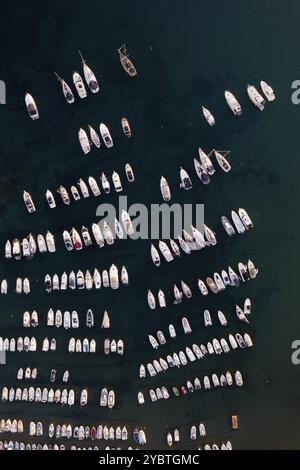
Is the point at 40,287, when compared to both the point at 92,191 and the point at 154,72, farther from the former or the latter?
the point at 154,72

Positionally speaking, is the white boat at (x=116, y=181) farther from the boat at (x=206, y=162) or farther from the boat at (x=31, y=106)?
the boat at (x=31, y=106)

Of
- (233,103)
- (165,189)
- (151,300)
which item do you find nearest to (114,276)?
(151,300)

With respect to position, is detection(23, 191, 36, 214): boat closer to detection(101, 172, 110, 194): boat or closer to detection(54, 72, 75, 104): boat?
detection(101, 172, 110, 194): boat

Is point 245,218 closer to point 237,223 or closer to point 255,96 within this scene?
point 237,223

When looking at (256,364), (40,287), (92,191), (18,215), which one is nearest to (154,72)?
(92,191)


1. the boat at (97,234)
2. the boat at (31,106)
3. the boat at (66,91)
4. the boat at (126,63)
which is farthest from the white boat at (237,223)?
the boat at (31,106)

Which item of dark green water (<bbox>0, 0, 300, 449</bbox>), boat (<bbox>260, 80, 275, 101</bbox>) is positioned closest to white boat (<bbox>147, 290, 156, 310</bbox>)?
dark green water (<bbox>0, 0, 300, 449</bbox>)
